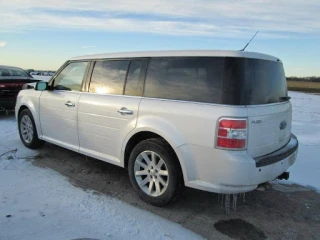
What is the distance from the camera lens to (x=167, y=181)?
3.59 m

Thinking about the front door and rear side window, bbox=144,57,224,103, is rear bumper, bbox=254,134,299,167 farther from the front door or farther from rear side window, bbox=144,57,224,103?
the front door

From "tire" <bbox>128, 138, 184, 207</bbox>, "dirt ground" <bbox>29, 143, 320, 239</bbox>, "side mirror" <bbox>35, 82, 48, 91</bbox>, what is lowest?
"dirt ground" <bbox>29, 143, 320, 239</bbox>

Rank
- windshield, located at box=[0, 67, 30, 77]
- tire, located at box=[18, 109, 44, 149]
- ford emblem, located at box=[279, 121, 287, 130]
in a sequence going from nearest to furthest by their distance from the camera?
ford emblem, located at box=[279, 121, 287, 130] → tire, located at box=[18, 109, 44, 149] → windshield, located at box=[0, 67, 30, 77]

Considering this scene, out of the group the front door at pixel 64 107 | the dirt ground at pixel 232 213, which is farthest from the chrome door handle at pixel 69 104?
the dirt ground at pixel 232 213

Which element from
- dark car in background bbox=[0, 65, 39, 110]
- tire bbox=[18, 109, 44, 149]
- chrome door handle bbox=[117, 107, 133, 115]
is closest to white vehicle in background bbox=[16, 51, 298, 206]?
chrome door handle bbox=[117, 107, 133, 115]

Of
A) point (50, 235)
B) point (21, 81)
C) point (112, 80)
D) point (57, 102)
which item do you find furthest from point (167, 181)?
point (21, 81)

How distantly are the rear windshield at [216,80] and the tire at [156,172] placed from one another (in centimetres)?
61

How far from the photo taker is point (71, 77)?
4.98m

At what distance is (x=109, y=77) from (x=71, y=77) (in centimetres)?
94

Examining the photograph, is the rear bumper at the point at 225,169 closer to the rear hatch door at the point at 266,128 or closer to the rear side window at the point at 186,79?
the rear hatch door at the point at 266,128

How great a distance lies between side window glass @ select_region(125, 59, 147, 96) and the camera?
3938mm

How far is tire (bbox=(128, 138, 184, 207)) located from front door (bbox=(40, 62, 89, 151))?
1.29m

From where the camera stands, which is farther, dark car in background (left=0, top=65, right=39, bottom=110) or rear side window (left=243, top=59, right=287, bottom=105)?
dark car in background (left=0, top=65, right=39, bottom=110)

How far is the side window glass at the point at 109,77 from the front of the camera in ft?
13.7
